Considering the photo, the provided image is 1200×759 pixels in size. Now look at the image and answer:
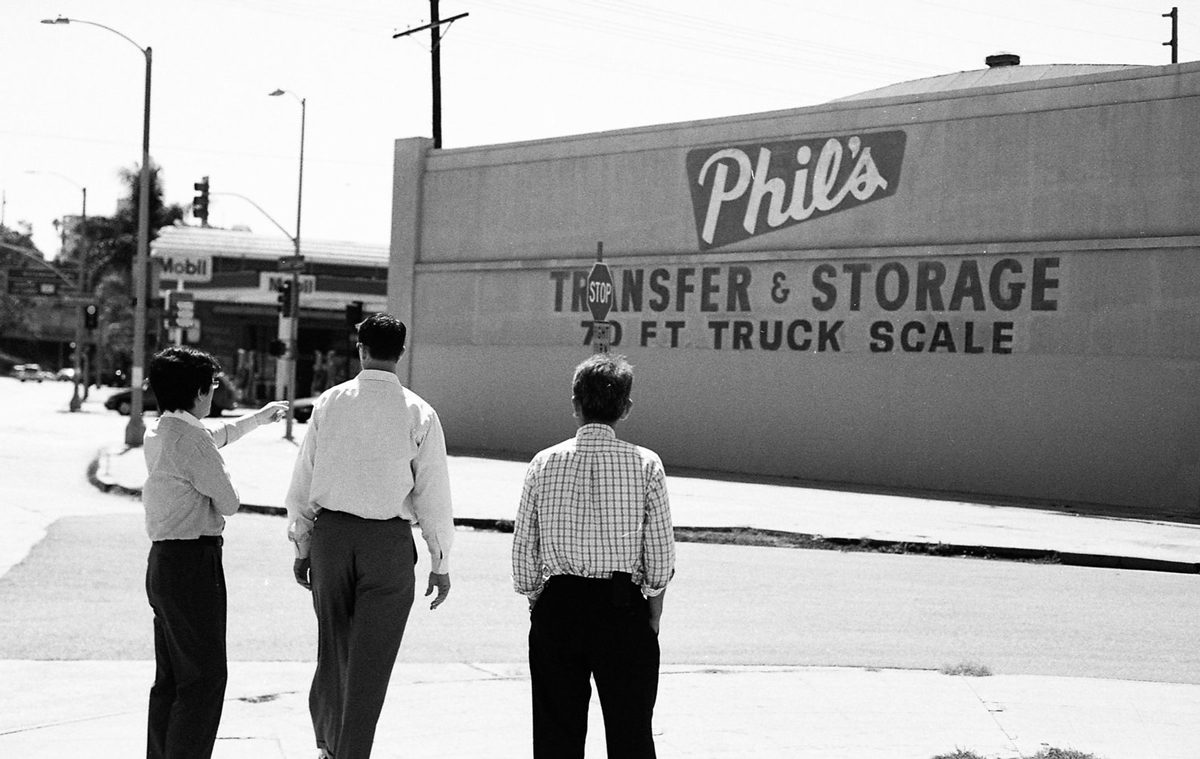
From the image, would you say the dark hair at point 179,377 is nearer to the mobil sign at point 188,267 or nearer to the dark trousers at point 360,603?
the dark trousers at point 360,603

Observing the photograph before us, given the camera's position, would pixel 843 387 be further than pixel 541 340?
No

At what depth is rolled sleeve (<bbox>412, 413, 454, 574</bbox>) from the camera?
18.3 ft

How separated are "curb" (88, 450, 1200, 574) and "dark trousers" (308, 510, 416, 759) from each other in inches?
433

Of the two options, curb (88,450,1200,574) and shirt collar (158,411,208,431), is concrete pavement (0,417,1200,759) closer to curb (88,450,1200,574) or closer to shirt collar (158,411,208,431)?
shirt collar (158,411,208,431)

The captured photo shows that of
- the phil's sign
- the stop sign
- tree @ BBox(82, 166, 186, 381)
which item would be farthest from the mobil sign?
the stop sign

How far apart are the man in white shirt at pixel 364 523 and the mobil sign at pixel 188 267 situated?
55505 mm

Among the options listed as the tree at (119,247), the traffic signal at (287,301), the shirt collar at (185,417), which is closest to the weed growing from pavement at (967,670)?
the shirt collar at (185,417)

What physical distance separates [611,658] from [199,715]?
1593 millimetres

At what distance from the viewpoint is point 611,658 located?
15.5ft

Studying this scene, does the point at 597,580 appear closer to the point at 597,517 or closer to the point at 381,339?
the point at 597,517

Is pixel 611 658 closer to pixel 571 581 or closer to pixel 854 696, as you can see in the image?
pixel 571 581

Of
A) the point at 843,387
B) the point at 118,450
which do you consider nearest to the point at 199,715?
the point at 843,387

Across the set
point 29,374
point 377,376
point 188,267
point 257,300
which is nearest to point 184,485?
point 377,376

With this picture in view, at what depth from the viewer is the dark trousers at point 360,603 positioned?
5.41 m
